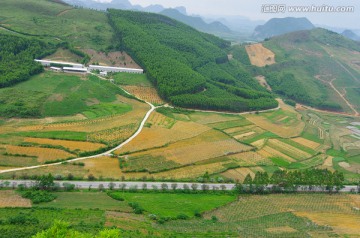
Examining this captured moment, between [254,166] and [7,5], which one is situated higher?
[7,5]

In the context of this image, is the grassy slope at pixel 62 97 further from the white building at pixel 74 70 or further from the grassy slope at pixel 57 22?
the grassy slope at pixel 57 22

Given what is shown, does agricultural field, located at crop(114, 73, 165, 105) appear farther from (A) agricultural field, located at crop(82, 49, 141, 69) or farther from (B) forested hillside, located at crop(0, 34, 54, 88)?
(B) forested hillside, located at crop(0, 34, 54, 88)

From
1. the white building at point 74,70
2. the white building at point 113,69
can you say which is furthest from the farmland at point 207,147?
the white building at point 113,69

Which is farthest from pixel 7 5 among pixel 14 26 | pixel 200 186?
pixel 200 186

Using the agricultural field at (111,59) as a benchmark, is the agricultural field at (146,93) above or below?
below

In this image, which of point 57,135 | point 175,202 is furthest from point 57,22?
point 175,202

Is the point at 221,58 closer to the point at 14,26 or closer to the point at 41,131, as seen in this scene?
the point at 14,26
